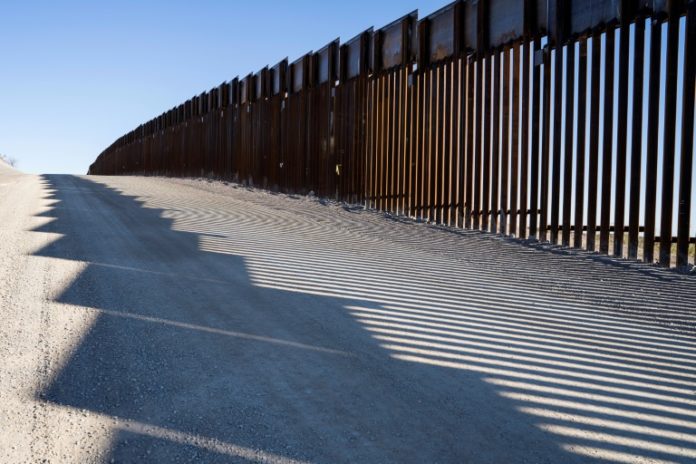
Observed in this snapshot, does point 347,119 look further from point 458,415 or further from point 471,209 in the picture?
point 458,415

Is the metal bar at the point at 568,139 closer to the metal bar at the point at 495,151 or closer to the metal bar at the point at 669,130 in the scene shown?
the metal bar at the point at 495,151

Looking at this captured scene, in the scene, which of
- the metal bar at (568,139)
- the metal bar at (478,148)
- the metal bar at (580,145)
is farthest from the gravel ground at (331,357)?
the metal bar at (478,148)

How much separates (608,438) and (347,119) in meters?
13.0

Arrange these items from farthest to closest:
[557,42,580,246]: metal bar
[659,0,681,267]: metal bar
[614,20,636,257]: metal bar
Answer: [557,42,580,246]: metal bar → [614,20,636,257]: metal bar → [659,0,681,267]: metal bar

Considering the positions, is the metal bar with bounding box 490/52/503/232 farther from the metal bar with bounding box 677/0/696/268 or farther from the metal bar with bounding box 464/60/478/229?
the metal bar with bounding box 677/0/696/268

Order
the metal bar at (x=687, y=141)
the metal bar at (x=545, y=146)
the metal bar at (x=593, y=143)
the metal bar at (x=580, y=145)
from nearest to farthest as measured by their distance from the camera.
Answer: the metal bar at (x=687, y=141), the metal bar at (x=593, y=143), the metal bar at (x=580, y=145), the metal bar at (x=545, y=146)

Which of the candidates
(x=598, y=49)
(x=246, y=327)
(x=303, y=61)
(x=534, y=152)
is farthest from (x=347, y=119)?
(x=246, y=327)

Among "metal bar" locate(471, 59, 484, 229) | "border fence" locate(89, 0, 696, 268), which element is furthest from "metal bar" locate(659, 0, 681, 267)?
"metal bar" locate(471, 59, 484, 229)

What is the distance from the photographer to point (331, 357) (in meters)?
3.73

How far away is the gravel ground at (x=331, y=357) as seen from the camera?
2729 millimetres

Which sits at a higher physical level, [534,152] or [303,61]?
[303,61]

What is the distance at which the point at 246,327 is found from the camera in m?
4.23

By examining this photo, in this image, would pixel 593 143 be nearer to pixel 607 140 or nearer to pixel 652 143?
pixel 607 140

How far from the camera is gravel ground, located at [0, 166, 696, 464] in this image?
273 centimetres
